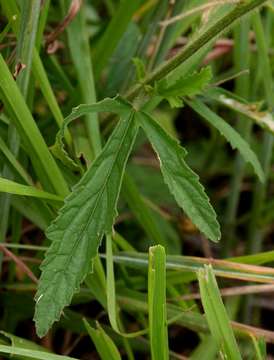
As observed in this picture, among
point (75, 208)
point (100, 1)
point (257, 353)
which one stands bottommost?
point (257, 353)

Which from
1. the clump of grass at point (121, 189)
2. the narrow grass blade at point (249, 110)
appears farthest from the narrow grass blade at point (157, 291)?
the narrow grass blade at point (249, 110)

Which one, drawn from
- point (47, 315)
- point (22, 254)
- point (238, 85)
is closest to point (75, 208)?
point (47, 315)

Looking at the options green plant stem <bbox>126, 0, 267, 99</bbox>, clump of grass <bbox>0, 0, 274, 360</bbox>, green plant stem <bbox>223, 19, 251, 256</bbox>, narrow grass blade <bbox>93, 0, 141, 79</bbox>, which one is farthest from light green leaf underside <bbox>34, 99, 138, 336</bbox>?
green plant stem <bbox>223, 19, 251, 256</bbox>

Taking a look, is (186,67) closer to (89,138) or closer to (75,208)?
(89,138)

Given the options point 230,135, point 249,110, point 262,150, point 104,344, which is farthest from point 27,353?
point 262,150

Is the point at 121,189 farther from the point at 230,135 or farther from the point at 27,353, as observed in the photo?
the point at 27,353

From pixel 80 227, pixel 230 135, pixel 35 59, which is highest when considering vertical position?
pixel 35 59

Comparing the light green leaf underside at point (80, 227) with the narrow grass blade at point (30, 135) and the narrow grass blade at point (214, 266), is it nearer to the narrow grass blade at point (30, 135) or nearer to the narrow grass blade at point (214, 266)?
the narrow grass blade at point (30, 135)
